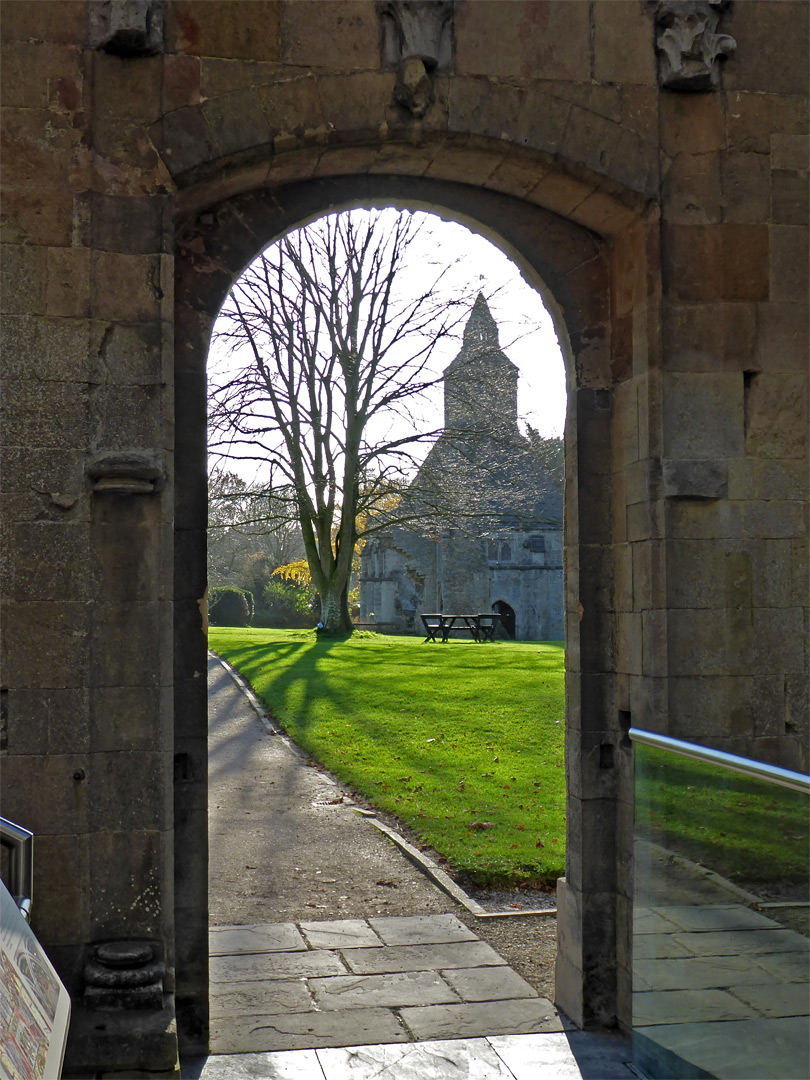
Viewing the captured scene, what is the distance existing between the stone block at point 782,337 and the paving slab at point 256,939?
438 cm

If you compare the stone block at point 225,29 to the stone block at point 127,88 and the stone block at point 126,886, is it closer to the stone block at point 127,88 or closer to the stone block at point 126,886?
the stone block at point 127,88

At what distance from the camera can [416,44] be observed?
484 centimetres

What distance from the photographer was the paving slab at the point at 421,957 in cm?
601

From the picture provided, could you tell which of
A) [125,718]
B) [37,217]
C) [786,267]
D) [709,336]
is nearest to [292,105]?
[37,217]

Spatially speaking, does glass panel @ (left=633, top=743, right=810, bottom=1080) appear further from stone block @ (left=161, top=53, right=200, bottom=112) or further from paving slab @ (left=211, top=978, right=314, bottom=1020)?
stone block @ (left=161, top=53, right=200, bottom=112)

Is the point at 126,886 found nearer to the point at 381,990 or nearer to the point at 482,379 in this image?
the point at 381,990

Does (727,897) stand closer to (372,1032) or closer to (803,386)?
(372,1032)

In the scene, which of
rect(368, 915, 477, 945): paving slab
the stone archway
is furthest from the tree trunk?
the stone archway

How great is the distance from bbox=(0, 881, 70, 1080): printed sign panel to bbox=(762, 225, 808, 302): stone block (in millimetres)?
4463

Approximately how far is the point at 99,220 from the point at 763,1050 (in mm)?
4215

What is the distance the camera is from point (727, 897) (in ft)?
11.5

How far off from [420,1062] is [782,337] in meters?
3.97

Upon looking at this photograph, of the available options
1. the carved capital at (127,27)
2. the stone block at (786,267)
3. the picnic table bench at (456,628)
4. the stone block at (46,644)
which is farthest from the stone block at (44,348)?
the picnic table bench at (456,628)

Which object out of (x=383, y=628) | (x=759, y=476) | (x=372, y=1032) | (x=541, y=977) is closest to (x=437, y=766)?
(x=541, y=977)
